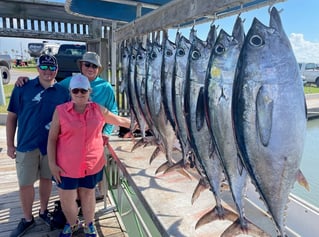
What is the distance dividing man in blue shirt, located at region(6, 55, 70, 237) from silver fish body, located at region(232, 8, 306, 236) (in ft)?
6.02

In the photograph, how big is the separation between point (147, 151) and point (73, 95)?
3.30 feet

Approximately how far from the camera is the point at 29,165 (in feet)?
8.54

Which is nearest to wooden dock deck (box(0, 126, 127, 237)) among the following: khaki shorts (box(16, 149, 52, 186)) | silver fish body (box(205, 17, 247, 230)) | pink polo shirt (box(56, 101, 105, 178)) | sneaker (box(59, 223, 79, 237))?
sneaker (box(59, 223, 79, 237))

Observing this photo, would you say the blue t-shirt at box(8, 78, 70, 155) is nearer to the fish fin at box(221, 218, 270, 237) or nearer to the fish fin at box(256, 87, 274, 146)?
the fish fin at box(221, 218, 270, 237)

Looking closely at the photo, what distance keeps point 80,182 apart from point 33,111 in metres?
0.68

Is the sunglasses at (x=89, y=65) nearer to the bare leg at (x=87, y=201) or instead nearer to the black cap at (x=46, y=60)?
the black cap at (x=46, y=60)

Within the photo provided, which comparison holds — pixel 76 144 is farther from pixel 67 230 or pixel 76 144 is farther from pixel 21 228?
pixel 21 228

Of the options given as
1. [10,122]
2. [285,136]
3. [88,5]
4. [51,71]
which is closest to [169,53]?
[285,136]

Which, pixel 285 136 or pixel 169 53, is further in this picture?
pixel 169 53

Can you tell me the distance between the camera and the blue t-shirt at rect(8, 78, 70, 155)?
2506 mm

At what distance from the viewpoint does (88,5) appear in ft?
11.4

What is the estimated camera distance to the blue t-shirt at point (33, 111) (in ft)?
8.22

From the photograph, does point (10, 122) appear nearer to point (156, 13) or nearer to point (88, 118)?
point (88, 118)

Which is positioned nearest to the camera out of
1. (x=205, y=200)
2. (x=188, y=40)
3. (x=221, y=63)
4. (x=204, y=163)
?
(x=221, y=63)
